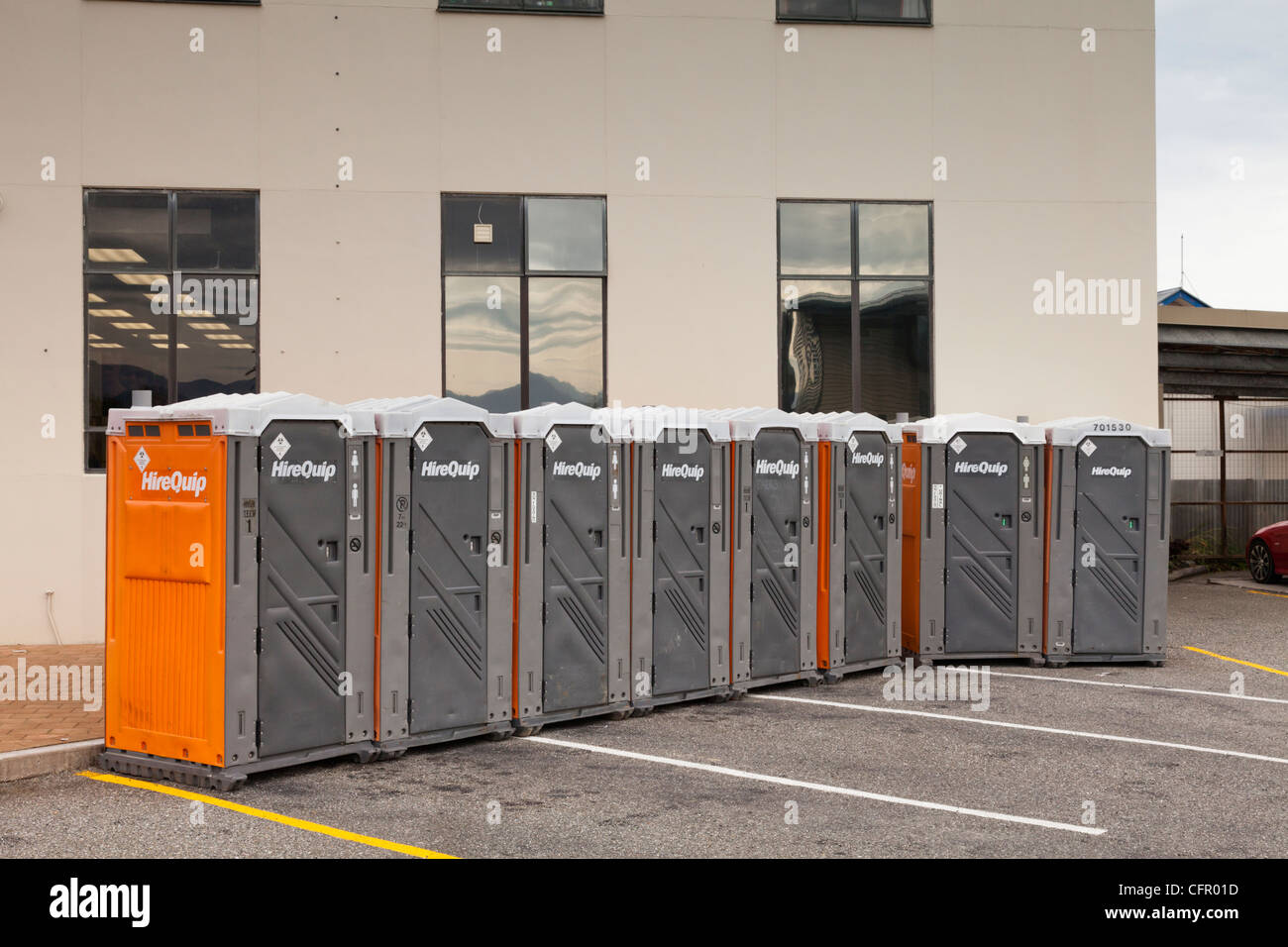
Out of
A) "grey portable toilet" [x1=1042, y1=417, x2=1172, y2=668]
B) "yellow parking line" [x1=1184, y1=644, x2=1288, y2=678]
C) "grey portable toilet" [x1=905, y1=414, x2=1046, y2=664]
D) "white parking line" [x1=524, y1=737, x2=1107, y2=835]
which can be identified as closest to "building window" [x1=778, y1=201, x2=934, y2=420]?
"grey portable toilet" [x1=905, y1=414, x2=1046, y2=664]

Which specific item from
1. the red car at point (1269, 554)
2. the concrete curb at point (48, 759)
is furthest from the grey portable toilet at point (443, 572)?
the red car at point (1269, 554)

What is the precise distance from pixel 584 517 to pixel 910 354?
686 centimetres

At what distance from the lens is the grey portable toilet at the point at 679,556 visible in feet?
30.6

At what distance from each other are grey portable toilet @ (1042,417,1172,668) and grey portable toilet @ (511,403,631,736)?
485 cm

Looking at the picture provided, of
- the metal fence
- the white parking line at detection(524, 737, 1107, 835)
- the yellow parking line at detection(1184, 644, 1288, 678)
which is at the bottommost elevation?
the yellow parking line at detection(1184, 644, 1288, 678)

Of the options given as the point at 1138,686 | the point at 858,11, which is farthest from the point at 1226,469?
the point at 1138,686

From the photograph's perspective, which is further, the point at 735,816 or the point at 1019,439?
the point at 1019,439

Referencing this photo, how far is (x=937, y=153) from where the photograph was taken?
14289mm

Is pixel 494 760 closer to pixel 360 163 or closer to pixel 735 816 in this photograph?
pixel 735 816

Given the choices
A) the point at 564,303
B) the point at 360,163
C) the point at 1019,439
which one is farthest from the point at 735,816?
the point at 360,163

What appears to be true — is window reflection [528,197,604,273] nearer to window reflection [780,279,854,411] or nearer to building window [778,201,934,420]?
building window [778,201,934,420]

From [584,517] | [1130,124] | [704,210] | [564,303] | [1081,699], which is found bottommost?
[1081,699]

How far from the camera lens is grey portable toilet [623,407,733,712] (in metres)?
9.34

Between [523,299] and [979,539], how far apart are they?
5.76m
